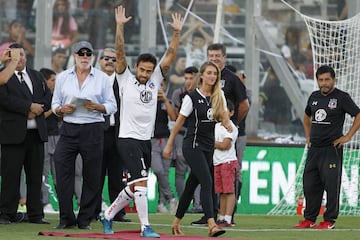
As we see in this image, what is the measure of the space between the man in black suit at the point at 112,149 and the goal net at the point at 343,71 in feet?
15.5

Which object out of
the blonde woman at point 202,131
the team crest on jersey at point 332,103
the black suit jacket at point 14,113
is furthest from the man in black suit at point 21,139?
Result: the team crest on jersey at point 332,103

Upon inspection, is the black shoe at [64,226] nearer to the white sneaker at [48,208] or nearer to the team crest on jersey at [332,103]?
the team crest on jersey at [332,103]

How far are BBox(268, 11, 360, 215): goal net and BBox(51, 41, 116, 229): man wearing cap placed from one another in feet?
20.9

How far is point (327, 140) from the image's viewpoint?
15.7 meters

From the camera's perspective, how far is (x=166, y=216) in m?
18.0

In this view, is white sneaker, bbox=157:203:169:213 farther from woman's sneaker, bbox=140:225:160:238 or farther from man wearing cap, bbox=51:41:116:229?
woman's sneaker, bbox=140:225:160:238

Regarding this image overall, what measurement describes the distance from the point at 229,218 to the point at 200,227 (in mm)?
664

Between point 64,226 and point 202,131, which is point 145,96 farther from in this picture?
point 64,226

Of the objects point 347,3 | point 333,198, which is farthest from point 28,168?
point 347,3

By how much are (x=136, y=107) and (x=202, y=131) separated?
2.81 ft

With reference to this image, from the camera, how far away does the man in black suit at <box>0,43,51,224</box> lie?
14938mm

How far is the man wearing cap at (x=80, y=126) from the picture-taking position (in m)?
14.3

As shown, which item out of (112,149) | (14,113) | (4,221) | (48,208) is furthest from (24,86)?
(48,208)

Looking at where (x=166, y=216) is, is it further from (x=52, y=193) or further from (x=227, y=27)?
(x=227, y=27)
